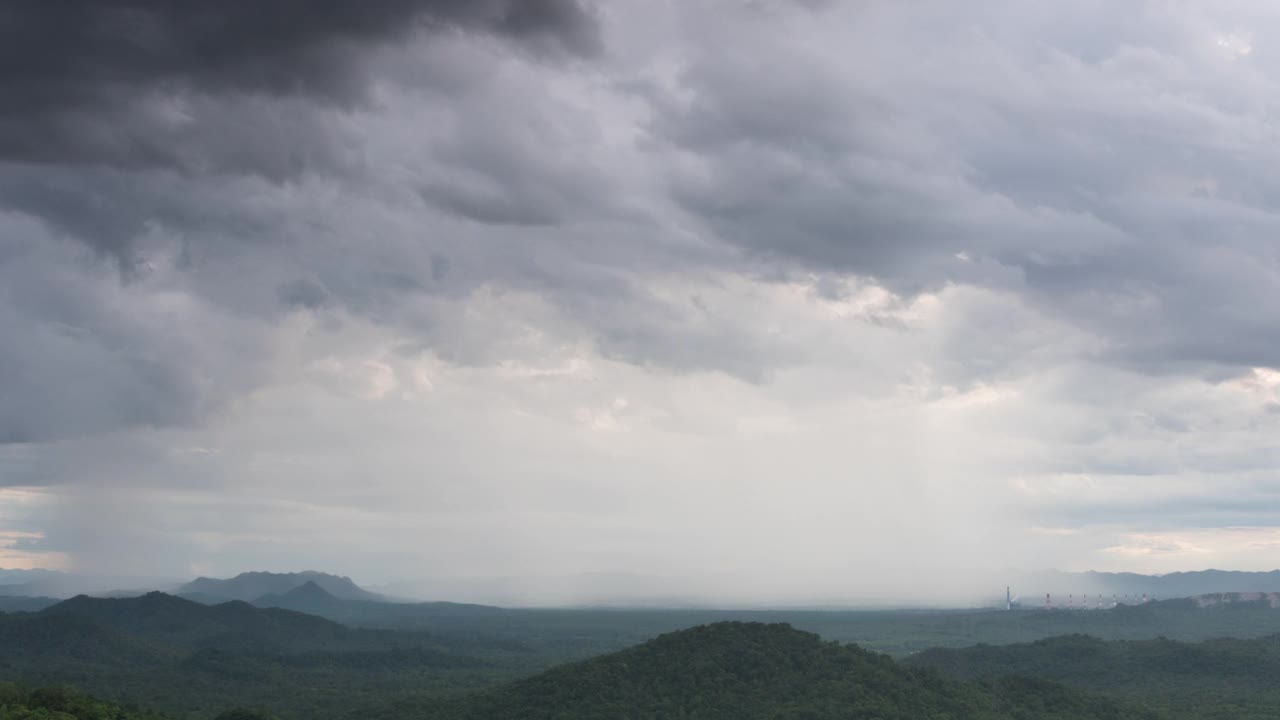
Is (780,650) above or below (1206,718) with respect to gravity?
above

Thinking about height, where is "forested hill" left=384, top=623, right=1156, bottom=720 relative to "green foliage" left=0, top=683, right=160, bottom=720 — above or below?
below

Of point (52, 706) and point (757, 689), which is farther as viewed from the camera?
point (757, 689)

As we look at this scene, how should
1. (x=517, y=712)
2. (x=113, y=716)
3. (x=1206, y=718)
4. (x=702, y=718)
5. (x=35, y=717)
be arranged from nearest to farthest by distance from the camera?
(x=35, y=717) < (x=113, y=716) < (x=702, y=718) < (x=517, y=712) < (x=1206, y=718)

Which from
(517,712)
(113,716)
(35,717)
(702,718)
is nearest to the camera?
(35,717)

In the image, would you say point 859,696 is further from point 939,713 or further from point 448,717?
point 448,717

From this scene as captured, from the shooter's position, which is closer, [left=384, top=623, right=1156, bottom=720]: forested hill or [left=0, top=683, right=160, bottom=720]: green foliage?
[left=0, top=683, right=160, bottom=720]: green foliage

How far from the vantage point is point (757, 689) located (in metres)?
173

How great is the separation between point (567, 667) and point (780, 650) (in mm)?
37873

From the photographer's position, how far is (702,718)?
163750mm

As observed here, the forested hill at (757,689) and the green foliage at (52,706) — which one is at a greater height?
the green foliage at (52,706)

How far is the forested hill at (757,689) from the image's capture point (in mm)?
166250

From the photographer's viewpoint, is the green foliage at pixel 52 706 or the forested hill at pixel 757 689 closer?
the green foliage at pixel 52 706

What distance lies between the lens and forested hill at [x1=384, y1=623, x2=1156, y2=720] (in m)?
166

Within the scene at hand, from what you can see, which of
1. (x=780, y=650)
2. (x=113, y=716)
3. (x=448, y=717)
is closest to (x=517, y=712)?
(x=448, y=717)
